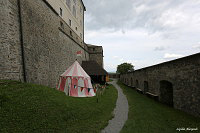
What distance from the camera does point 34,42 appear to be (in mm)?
8484

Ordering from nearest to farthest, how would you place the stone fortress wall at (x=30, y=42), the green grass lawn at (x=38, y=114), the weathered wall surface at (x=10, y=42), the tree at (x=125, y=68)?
the green grass lawn at (x=38, y=114) → the weathered wall surface at (x=10, y=42) → the stone fortress wall at (x=30, y=42) → the tree at (x=125, y=68)

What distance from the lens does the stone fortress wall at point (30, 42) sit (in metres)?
6.10

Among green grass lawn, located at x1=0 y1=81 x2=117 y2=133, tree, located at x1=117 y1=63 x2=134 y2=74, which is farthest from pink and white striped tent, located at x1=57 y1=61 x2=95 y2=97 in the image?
tree, located at x1=117 y1=63 x2=134 y2=74

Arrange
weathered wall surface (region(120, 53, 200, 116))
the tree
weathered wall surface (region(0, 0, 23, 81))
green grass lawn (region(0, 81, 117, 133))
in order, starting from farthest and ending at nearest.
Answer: the tree, weathered wall surface (region(0, 0, 23, 81)), weathered wall surface (region(120, 53, 200, 116)), green grass lawn (region(0, 81, 117, 133))

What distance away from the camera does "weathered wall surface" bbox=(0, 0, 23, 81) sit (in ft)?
19.1

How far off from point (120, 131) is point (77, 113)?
2.17 metres

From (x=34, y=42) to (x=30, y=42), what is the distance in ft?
1.50

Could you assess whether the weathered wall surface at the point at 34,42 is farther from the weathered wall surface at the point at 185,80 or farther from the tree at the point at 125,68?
the tree at the point at 125,68

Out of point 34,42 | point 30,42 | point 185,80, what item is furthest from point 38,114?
point 185,80

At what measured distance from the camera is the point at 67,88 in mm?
8859

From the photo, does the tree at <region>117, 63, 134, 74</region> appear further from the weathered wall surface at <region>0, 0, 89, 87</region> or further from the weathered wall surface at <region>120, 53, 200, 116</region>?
the weathered wall surface at <region>120, 53, 200, 116</region>

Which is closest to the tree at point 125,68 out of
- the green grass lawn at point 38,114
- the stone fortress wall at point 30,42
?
the stone fortress wall at point 30,42

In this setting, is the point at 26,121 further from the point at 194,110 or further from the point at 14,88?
the point at 194,110

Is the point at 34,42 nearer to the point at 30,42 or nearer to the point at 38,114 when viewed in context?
the point at 30,42
